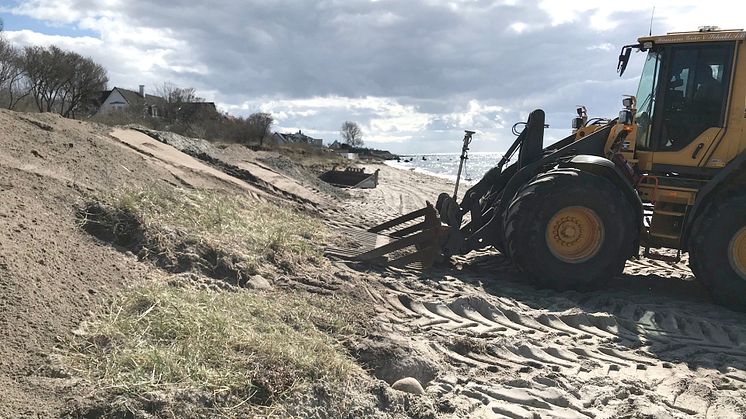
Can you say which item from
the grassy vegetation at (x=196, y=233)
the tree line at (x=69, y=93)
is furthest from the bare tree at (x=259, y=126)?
the grassy vegetation at (x=196, y=233)

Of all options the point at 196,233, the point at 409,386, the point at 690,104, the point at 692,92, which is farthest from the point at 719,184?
the point at 196,233

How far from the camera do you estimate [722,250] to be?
21.1 feet

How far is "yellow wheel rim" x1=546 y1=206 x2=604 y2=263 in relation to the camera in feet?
22.4

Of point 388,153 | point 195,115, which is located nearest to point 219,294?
point 195,115

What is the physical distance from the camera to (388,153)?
337 feet

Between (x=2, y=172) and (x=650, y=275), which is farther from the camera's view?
(x=650, y=275)

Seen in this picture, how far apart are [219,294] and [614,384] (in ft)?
9.83

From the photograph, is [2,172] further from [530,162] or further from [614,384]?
[530,162]

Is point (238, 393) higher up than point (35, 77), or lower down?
lower down

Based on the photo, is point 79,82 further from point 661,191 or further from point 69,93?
point 661,191

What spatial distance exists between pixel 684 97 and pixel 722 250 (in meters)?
1.81

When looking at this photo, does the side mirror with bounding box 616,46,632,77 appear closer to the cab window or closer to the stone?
the cab window

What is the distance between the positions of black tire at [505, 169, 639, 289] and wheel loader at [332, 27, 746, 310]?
0.04 feet

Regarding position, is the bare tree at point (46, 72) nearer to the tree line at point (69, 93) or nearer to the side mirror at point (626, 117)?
the tree line at point (69, 93)
